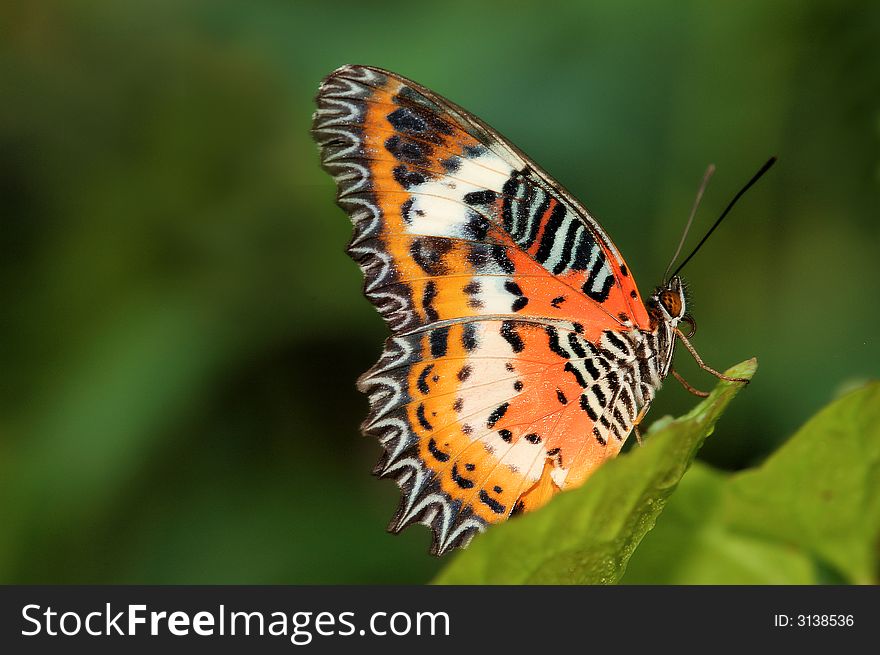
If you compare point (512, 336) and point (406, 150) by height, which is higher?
point (406, 150)

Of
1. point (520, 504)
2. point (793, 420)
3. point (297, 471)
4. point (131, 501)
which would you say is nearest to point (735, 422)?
point (793, 420)

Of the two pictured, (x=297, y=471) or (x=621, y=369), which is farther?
(x=297, y=471)

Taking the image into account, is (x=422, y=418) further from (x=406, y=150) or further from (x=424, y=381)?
(x=406, y=150)

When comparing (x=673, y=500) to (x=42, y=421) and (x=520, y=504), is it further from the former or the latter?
(x=42, y=421)

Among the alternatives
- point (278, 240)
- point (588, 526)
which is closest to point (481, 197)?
point (588, 526)

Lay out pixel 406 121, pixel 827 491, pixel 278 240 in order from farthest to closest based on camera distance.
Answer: pixel 278 240 → pixel 406 121 → pixel 827 491

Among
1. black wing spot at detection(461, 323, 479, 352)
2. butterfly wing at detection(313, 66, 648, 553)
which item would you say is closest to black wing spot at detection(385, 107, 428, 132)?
butterfly wing at detection(313, 66, 648, 553)

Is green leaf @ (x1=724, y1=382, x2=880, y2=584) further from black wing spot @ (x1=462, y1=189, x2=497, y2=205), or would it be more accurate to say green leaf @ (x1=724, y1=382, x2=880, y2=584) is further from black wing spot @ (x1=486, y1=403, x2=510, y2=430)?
black wing spot @ (x1=462, y1=189, x2=497, y2=205)
